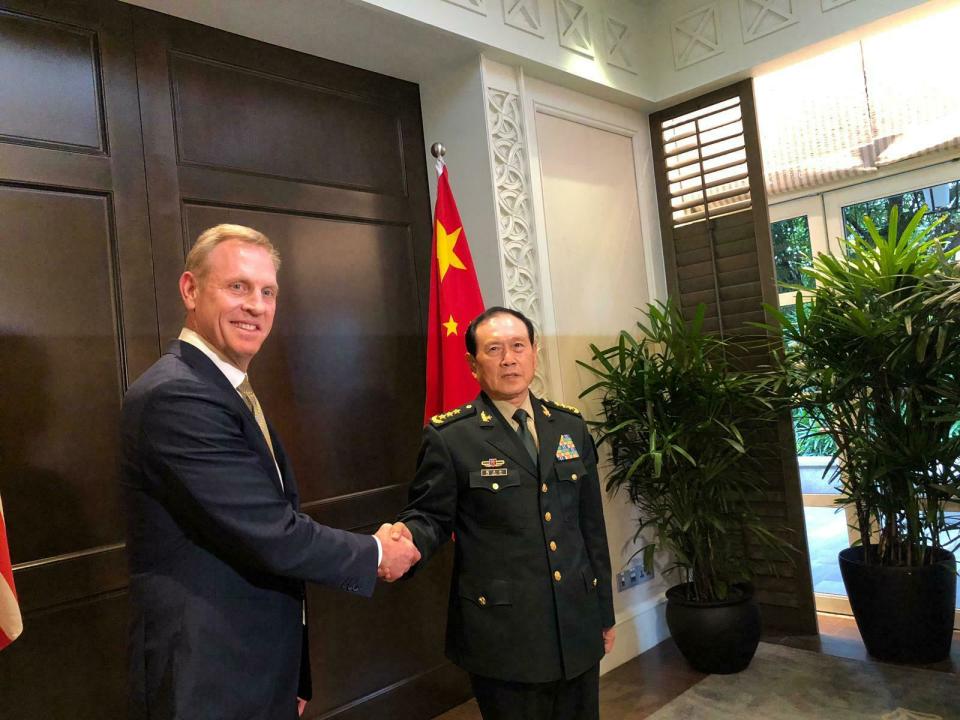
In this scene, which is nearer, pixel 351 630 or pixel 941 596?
pixel 351 630

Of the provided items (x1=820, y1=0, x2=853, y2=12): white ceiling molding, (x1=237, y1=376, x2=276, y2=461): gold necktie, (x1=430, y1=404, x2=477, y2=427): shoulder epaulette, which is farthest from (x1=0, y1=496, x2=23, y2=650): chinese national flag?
(x1=820, y1=0, x2=853, y2=12): white ceiling molding

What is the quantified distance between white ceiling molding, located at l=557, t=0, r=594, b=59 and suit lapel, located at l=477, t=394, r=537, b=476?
207 cm

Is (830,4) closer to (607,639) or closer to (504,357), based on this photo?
(504,357)

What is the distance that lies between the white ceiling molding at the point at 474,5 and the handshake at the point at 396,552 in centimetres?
204

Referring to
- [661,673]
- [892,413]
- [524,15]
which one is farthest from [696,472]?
[524,15]

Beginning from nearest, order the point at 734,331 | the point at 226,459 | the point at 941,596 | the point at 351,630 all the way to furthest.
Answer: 1. the point at 226,459
2. the point at 351,630
3. the point at 941,596
4. the point at 734,331

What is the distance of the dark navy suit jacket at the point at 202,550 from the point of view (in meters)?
1.27

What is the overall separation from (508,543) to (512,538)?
0.02 m

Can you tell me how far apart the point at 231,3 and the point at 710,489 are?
8.49 feet

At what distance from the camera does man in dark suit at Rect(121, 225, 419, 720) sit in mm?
1268

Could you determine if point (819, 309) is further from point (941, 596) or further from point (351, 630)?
point (351, 630)

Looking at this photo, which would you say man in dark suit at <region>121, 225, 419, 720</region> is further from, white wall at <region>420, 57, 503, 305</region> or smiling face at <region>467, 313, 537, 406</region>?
white wall at <region>420, 57, 503, 305</region>

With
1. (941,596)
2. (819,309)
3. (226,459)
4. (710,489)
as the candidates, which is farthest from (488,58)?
(941,596)

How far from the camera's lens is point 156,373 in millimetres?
1325
